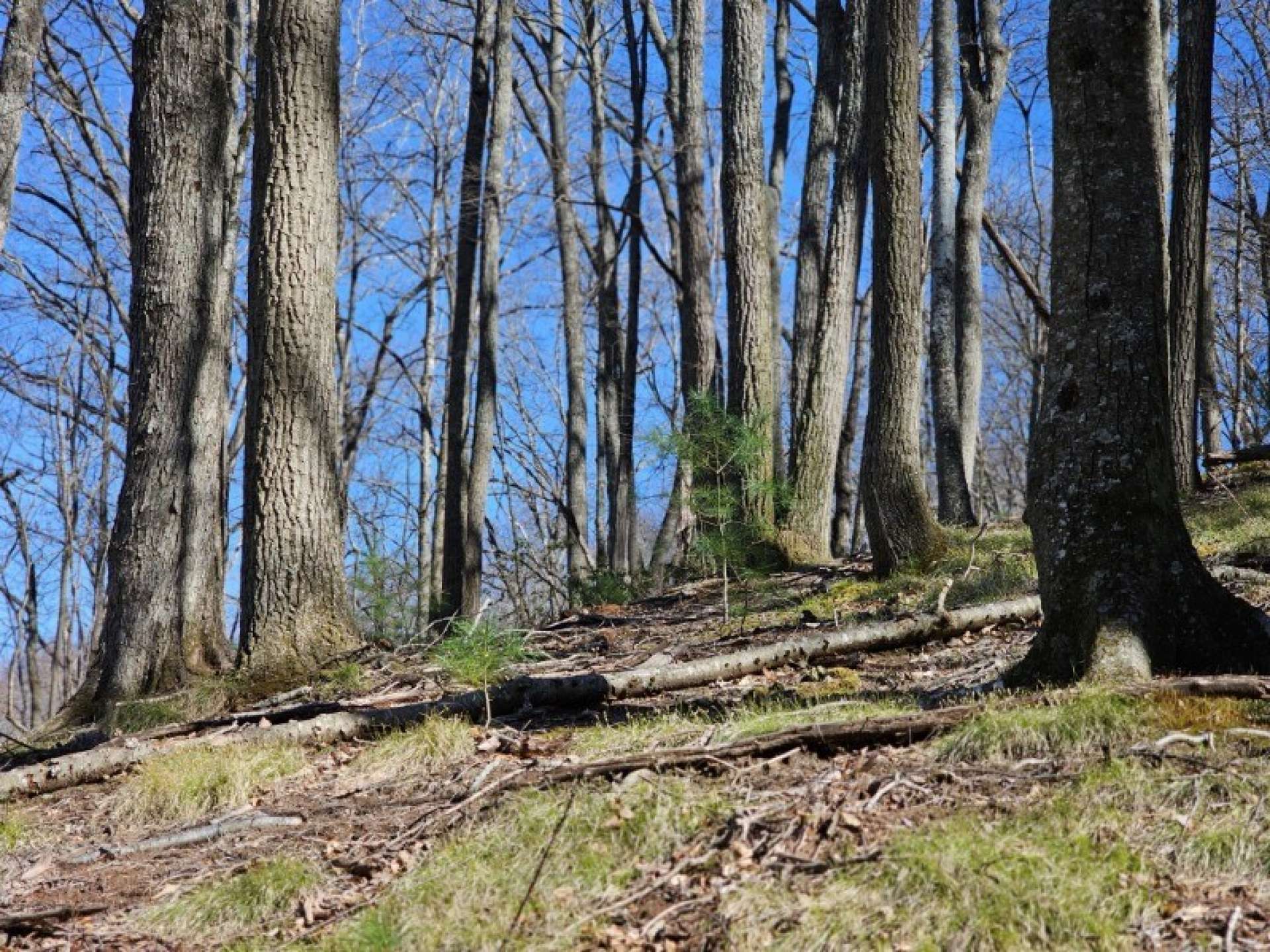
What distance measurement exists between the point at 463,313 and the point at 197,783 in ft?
32.3

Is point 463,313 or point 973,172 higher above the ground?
point 973,172

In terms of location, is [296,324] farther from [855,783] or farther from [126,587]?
[855,783]

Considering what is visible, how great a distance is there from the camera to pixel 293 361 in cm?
788

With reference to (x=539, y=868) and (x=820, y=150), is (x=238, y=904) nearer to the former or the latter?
(x=539, y=868)

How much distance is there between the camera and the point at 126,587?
26.7ft

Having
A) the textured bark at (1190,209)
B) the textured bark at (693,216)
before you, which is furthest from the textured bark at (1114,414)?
the textured bark at (693,216)

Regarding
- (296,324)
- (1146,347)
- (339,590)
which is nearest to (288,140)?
(296,324)

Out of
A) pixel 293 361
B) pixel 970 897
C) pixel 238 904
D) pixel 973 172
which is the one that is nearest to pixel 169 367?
pixel 293 361

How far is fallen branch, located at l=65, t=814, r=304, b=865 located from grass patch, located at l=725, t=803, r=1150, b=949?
8.01 feet

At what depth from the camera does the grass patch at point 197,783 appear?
5320 mm

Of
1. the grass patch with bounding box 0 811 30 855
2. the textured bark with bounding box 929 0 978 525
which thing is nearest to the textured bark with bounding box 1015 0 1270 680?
the grass patch with bounding box 0 811 30 855

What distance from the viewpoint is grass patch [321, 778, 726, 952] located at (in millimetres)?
3488

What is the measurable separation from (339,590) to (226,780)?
257 cm

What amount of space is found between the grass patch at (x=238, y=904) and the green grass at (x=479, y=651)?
1691 millimetres
